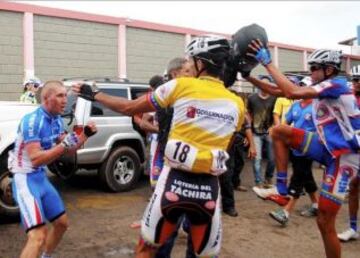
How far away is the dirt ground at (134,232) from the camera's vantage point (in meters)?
5.56

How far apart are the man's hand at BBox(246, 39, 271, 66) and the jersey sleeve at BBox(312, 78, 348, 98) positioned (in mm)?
759

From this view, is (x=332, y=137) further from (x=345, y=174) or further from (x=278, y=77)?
(x=278, y=77)

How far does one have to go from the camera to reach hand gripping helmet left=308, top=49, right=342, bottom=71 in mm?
4930

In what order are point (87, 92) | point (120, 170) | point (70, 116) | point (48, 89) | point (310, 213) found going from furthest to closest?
point (120, 170)
point (70, 116)
point (310, 213)
point (48, 89)
point (87, 92)

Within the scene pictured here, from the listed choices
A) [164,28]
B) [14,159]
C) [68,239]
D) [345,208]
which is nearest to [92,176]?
[68,239]

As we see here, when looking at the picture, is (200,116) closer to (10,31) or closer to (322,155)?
(322,155)

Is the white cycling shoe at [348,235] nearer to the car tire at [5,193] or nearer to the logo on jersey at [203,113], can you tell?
the logo on jersey at [203,113]

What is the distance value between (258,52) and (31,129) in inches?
80.2

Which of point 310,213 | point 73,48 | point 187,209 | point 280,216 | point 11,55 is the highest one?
point 73,48

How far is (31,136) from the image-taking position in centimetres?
418

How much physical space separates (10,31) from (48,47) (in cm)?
117

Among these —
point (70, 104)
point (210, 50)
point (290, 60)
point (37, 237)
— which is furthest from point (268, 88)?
point (290, 60)

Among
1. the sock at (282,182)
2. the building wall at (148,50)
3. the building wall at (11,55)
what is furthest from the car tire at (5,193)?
the building wall at (148,50)

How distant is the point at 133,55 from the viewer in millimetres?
15828
